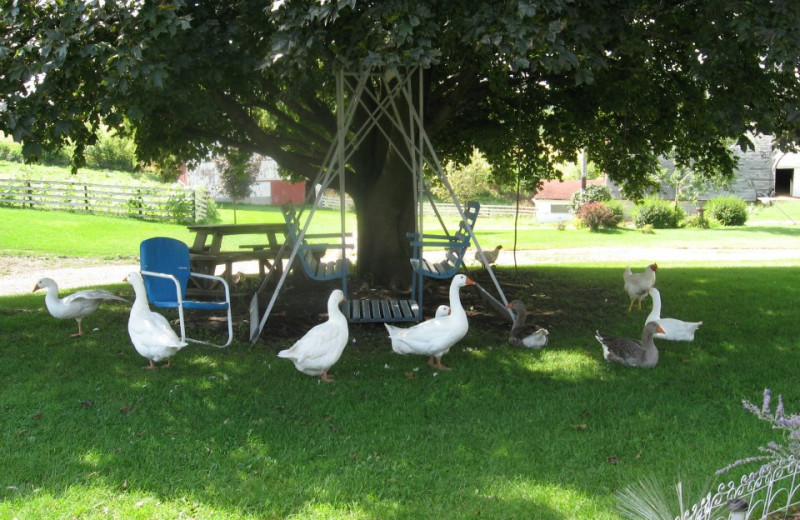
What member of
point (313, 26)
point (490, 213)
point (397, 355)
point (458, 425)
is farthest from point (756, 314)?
point (490, 213)

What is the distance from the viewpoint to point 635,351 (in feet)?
22.5

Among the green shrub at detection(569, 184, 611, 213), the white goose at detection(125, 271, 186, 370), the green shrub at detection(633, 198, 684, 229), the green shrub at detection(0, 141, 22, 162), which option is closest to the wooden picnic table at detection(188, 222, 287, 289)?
the white goose at detection(125, 271, 186, 370)

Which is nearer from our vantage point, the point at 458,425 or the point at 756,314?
the point at 458,425

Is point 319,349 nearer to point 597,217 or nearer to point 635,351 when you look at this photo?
point 635,351

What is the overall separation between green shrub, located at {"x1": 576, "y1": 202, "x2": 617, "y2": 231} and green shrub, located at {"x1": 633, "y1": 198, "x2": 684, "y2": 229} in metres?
1.44

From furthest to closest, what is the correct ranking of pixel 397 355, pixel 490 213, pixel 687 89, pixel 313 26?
1. pixel 490 213
2. pixel 687 89
3. pixel 397 355
4. pixel 313 26

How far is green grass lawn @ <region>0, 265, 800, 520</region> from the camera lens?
4168 millimetres

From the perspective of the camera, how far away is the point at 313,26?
19.1 ft

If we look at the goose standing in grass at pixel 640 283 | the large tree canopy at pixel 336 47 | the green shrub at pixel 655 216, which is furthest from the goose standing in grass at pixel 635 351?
the green shrub at pixel 655 216

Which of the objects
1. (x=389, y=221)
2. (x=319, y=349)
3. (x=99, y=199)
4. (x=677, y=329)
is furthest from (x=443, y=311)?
(x=99, y=199)

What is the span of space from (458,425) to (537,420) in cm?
63

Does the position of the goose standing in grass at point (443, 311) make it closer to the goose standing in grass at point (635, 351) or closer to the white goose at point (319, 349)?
the white goose at point (319, 349)

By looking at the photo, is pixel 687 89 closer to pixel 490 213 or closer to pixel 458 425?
pixel 458 425

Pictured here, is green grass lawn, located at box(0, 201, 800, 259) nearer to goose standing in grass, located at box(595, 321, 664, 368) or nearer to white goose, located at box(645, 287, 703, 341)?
white goose, located at box(645, 287, 703, 341)
